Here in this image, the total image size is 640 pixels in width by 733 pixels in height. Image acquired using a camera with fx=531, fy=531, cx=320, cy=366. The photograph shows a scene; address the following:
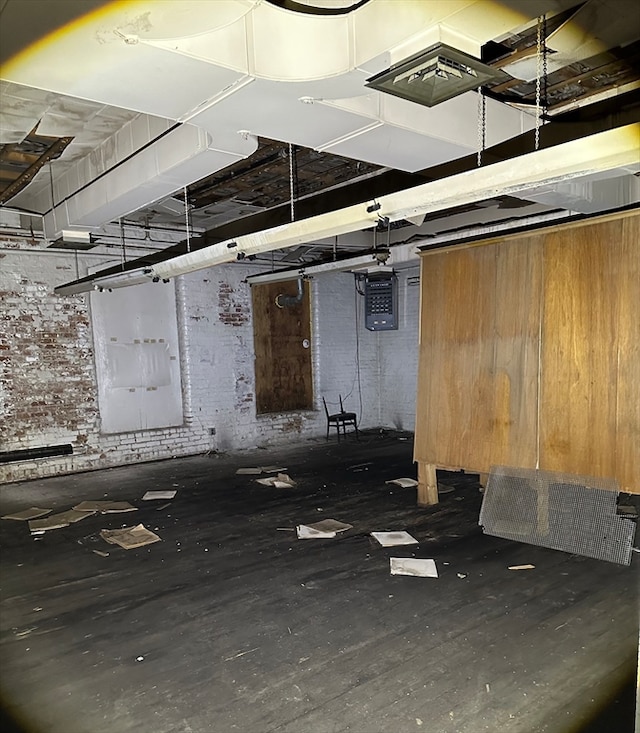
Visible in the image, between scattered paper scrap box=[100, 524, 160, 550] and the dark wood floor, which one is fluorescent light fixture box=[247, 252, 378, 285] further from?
scattered paper scrap box=[100, 524, 160, 550]

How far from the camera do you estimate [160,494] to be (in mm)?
5418

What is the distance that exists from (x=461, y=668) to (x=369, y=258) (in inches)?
164

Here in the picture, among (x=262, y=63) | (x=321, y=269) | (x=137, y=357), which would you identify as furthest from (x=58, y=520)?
(x=262, y=63)

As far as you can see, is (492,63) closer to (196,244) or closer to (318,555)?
(196,244)

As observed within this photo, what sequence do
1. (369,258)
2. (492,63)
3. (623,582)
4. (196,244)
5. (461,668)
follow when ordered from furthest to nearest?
1. (369,258)
2. (196,244)
3. (623,582)
4. (492,63)
5. (461,668)

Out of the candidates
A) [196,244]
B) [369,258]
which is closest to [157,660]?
[196,244]

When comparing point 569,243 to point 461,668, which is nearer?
point 461,668

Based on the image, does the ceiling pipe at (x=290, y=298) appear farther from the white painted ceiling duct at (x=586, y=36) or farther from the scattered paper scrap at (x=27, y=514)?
the white painted ceiling duct at (x=586, y=36)

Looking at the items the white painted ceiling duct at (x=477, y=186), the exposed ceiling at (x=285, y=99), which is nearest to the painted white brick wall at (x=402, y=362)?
the exposed ceiling at (x=285, y=99)

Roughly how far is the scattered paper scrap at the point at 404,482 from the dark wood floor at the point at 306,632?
2.75ft

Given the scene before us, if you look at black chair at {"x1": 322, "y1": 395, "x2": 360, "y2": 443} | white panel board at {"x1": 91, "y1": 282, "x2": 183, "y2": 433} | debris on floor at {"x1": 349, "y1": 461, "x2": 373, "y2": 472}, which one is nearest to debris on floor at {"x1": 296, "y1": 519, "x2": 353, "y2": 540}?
debris on floor at {"x1": 349, "y1": 461, "x2": 373, "y2": 472}

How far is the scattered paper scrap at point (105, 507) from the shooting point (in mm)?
4891

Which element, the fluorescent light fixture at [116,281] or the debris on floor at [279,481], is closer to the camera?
the fluorescent light fixture at [116,281]

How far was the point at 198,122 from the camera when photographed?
2.51 meters
